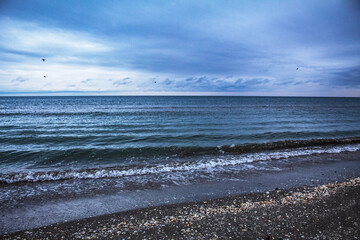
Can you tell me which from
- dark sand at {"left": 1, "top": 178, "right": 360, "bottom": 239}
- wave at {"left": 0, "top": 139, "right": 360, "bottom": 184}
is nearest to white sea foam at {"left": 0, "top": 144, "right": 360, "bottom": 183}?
wave at {"left": 0, "top": 139, "right": 360, "bottom": 184}

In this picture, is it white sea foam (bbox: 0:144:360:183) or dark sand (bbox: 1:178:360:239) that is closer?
dark sand (bbox: 1:178:360:239)

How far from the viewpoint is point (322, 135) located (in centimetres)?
1859

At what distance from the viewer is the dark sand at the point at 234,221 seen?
457 cm

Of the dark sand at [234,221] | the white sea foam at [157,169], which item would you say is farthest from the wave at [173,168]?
the dark sand at [234,221]

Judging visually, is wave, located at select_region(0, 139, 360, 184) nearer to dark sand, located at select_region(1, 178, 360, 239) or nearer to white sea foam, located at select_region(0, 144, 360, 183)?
white sea foam, located at select_region(0, 144, 360, 183)

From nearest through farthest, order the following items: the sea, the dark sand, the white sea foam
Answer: the dark sand < the sea < the white sea foam

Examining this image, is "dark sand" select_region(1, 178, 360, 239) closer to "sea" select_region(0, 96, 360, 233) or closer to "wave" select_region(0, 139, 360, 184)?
"sea" select_region(0, 96, 360, 233)

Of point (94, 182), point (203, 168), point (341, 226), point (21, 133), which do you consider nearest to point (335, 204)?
point (341, 226)

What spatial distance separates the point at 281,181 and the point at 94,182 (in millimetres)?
8453

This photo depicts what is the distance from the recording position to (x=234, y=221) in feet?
16.6

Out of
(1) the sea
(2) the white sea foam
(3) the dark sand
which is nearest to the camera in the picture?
(3) the dark sand

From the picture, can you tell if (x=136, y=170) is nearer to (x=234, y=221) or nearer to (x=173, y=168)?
(x=173, y=168)

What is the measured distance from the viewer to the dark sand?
457 cm

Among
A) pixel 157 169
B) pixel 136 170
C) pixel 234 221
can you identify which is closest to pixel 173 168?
pixel 157 169
